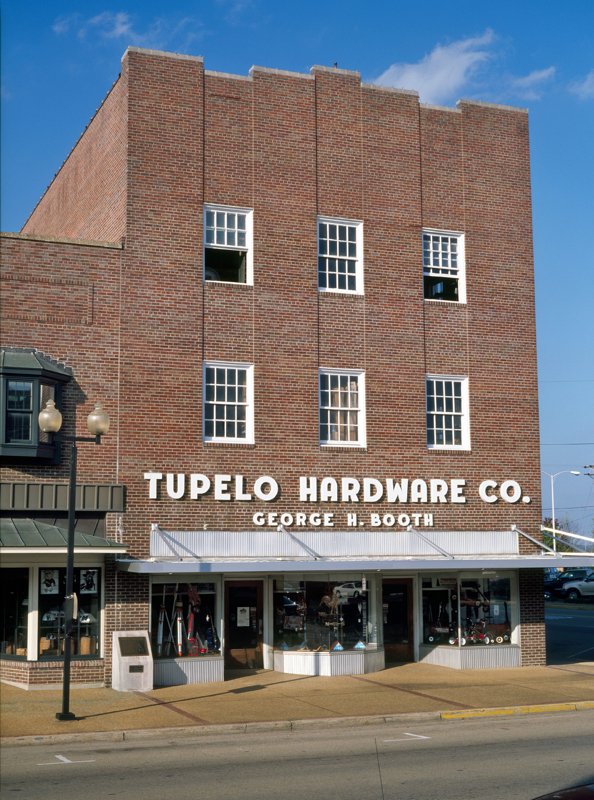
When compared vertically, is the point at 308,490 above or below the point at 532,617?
above

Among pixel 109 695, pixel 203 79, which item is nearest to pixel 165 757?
pixel 109 695

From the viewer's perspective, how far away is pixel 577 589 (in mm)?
51781

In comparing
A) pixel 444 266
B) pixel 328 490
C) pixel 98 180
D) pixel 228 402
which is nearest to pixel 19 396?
pixel 228 402

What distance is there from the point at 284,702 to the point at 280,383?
7.78 meters

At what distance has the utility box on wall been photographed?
765 inches

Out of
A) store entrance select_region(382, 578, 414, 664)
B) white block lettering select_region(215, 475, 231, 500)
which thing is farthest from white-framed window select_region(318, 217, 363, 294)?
store entrance select_region(382, 578, 414, 664)

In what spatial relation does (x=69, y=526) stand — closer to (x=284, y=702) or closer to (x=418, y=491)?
(x=284, y=702)

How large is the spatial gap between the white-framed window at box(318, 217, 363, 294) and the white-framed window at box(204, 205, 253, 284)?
1968 millimetres

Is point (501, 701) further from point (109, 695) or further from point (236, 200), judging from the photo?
point (236, 200)

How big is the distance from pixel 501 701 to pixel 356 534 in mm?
5848

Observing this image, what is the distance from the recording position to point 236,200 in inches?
891

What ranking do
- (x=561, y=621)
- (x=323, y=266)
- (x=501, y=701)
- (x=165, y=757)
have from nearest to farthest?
(x=165, y=757) < (x=501, y=701) < (x=323, y=266) < (x=561, y=621)

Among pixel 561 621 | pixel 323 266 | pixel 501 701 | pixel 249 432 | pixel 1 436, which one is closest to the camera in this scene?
pixel 501 701

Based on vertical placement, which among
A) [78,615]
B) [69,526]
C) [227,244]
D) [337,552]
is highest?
Answer: [227,244]
